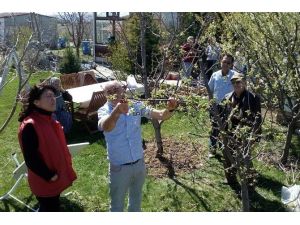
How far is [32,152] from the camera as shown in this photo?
357cm

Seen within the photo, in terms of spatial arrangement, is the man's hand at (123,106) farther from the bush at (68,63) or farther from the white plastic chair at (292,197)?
the bush at (68,63)

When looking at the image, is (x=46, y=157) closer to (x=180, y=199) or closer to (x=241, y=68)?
(x=180, y=199)

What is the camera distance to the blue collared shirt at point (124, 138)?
3.76 meters

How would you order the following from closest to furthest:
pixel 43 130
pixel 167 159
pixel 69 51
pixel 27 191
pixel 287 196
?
pixel 43 130, pixel 287 196, pixel 27 191, pixel 167 159, pixel 69 51

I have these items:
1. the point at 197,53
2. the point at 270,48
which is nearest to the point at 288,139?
the point at 270,48

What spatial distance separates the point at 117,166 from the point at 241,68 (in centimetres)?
335

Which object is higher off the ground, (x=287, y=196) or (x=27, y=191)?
(x=287, y=196)

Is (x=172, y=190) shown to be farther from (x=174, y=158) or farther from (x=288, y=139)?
(x=288, y=139)

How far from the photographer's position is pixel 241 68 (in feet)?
21.0

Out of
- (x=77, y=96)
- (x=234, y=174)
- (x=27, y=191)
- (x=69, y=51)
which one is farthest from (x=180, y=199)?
(x=69, y=51)

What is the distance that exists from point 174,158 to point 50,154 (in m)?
2.97

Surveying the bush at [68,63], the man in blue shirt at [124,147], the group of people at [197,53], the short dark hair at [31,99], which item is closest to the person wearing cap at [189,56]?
the group of people at [197,53]

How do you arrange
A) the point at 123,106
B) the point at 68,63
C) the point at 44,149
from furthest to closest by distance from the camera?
the point at 68,63
the point at 44,149
the point at 123,106

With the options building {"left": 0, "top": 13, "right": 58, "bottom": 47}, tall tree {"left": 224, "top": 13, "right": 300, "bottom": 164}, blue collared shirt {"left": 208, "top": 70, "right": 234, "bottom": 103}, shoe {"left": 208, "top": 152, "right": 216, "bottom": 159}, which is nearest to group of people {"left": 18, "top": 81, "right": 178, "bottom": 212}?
building {"left": 0, "top": 13, "right": 58, "bottom": 47}
